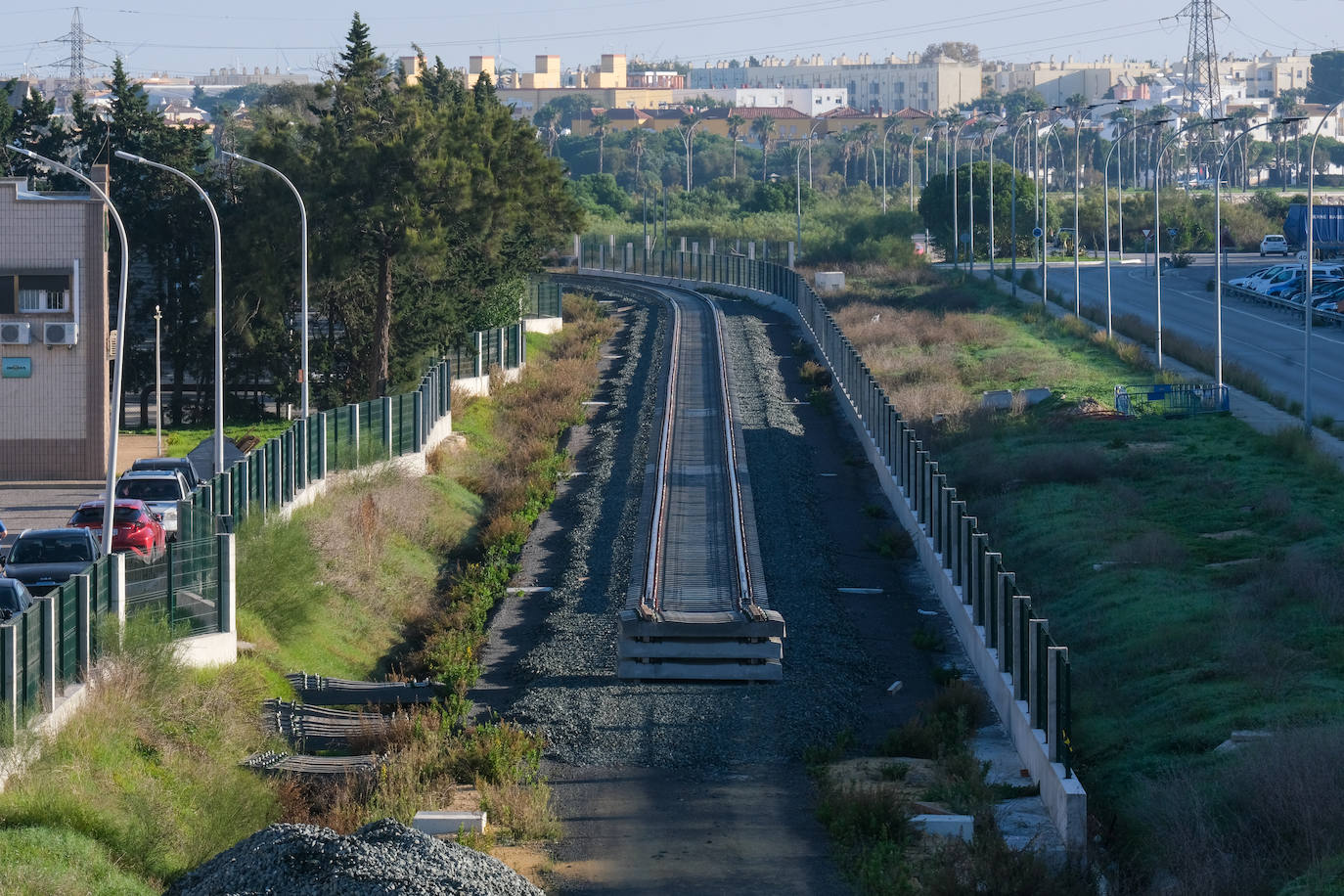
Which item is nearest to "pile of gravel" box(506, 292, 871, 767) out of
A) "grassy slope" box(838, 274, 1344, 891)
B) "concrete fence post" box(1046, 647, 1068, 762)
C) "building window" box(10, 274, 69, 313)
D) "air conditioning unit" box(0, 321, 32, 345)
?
"grassy slope" box(838, 274, 1344, 891)

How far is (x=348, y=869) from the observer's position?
11.2m

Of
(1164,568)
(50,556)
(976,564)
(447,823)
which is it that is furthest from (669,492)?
(447,823)

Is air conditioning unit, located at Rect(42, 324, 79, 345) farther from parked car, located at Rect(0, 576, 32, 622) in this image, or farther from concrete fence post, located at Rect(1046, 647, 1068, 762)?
concrete fence post, located at Rect(1046, 647, 1068, 762)

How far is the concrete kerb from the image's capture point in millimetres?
A: 15031

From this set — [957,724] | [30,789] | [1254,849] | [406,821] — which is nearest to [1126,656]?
[957,724]

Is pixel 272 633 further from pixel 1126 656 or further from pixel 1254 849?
pixel 1254 849

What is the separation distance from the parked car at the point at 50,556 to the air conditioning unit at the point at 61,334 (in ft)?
50.1

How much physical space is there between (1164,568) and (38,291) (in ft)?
92.7

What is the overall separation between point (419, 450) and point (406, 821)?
74.7 ft

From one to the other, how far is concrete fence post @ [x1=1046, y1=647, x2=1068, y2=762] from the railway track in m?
5.01

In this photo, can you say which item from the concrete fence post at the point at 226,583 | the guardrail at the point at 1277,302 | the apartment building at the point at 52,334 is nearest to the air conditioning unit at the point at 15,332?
the apartment building at the point at 52,334

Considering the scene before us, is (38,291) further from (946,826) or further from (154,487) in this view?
(946,826)

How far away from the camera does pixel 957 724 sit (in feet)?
62.1

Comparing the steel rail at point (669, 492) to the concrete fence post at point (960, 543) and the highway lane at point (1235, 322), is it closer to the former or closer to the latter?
the concrete fence post at point (960, 543)
